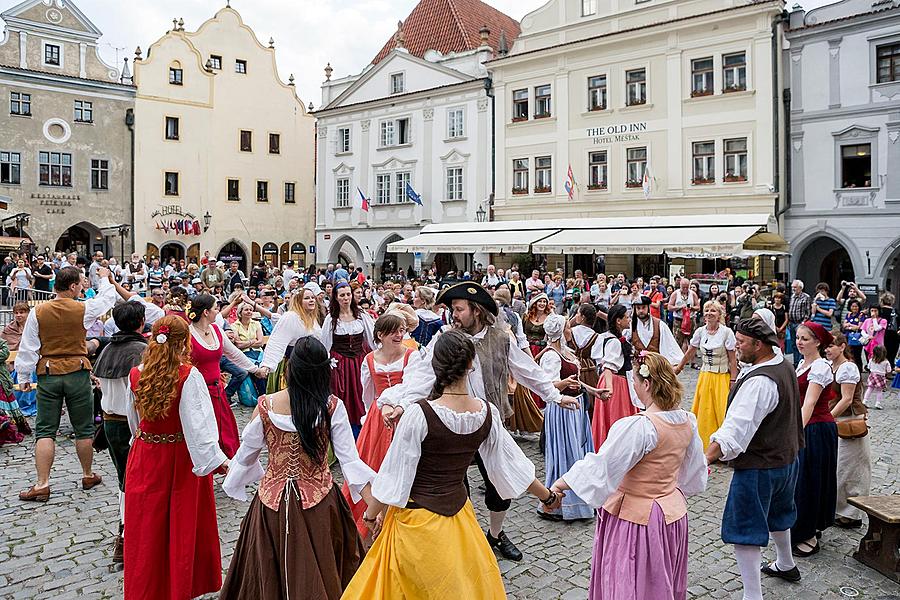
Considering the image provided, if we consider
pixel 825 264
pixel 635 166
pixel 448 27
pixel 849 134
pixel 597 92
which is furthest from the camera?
pixel 448 27

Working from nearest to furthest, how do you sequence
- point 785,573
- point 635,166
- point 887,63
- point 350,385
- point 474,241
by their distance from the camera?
point 785,573
point 350,385
point 887,63
point 635,166
point 474,241

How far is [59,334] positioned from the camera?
6.62 meters

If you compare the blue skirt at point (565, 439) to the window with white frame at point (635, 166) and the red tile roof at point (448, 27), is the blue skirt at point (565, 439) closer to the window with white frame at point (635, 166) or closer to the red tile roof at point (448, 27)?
the window with white frame at point (635, 166)

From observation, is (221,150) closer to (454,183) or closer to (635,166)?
(454,183)

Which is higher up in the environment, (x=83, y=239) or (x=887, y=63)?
(x=887, y=63)

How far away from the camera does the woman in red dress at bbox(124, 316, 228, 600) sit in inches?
174

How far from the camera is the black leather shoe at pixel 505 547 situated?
549cm

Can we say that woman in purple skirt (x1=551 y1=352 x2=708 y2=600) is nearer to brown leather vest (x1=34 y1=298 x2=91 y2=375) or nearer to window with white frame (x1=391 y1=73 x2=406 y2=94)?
brown leather vest (x1=34 y1=298 x2=91 y2=375)

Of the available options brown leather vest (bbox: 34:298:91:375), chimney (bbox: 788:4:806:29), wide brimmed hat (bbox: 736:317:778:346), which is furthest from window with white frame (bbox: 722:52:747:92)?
brown leather vest (bbox: 34:298:91:375)

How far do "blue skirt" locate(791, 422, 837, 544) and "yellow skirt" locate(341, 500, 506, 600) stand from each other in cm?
317

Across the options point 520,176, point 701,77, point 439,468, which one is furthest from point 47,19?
point 439,468

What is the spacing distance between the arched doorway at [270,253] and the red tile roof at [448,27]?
11018 mm

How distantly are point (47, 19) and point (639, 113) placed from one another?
25872 millimetres

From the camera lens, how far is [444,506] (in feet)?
11.9
